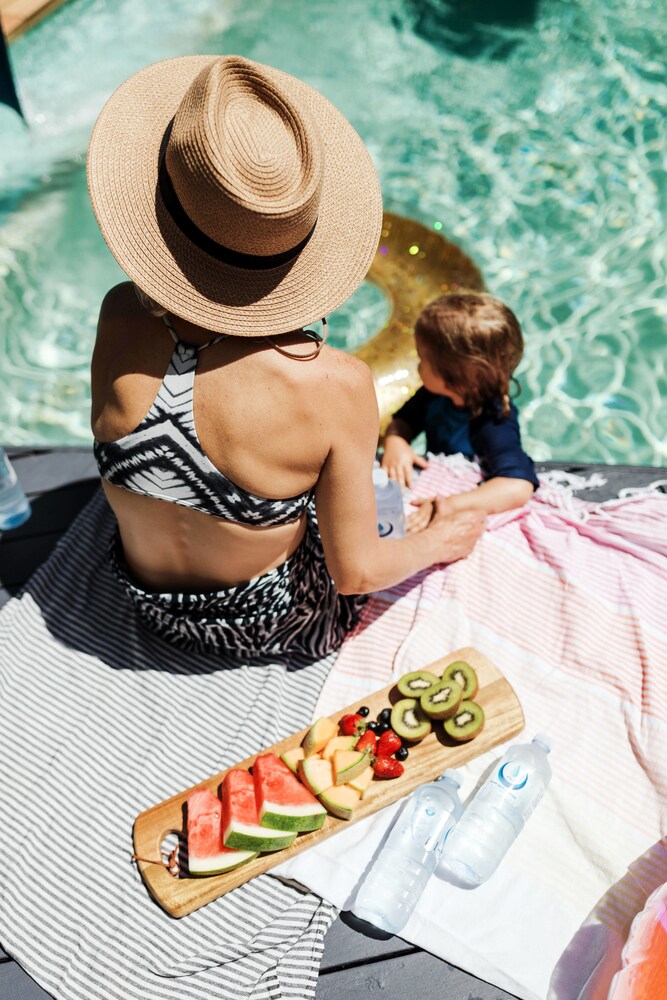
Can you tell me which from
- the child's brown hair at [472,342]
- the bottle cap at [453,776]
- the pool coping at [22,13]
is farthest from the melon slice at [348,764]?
the pool coping at [22,13]

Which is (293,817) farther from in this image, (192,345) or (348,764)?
(192,345)

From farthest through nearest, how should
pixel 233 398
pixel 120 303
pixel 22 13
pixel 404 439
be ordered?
pixel 22 13 → pixel 404 439 → pixel 120 303 → pixel 233 398

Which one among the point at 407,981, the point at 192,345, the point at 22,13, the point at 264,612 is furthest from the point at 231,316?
the point at 22,13

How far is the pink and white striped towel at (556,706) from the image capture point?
2.06 meters

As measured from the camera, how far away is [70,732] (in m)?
2.49

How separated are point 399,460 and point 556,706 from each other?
121 centimetres

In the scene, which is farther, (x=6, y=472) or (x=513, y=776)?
(x=6, y=472)

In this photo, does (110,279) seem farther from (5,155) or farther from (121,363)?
(121,363)

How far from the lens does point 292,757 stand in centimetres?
232

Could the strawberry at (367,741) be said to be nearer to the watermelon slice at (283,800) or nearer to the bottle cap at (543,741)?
the watermelon slice at (283,800)

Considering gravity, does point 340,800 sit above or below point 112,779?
above

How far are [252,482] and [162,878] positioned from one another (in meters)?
1.12

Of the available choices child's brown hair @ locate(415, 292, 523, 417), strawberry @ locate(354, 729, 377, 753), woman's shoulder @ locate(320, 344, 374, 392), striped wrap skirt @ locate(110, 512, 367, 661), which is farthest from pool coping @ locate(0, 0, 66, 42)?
strawberry @ locate(354, 729, 377, 753)

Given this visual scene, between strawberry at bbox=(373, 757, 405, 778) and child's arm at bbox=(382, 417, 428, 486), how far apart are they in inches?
48.3
